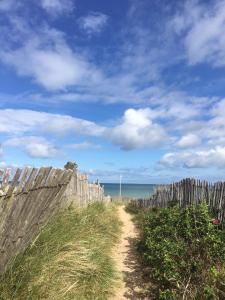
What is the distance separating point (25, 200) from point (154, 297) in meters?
2.45

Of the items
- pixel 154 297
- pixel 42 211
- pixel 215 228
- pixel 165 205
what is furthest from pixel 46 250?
pixel 165 205

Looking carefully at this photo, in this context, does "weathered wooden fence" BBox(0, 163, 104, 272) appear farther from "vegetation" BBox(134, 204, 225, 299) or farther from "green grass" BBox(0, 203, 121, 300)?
"vegetation" BBox(134, 204, 225, 299)

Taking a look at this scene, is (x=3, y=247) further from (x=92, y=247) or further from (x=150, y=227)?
(x=150, y=227)

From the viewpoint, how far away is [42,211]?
5.88 meters

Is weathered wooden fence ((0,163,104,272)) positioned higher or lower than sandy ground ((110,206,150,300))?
higher

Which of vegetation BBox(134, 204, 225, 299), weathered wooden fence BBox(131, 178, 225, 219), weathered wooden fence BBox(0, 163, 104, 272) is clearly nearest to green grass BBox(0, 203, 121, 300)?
weathered wooden fence BBox(0, 163, 104, 272)

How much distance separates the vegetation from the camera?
514cm

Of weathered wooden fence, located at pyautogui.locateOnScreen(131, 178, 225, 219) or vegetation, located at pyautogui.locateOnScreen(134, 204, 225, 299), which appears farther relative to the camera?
weathered wooden fence, located at pyautogui.locateOnScreen(131, 178, 225, 219)

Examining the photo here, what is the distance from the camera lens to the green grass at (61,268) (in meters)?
4.54

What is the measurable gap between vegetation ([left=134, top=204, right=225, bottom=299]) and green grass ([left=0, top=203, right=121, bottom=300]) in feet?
2.83

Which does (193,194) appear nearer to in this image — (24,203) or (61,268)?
(61,268)

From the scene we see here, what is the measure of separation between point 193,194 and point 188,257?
12.6ft

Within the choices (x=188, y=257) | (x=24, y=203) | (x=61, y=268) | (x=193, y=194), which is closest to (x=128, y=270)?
(x=188, y=257)

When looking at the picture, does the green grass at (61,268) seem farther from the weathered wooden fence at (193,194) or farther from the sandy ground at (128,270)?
the weathered wooden fence at (193,194)
